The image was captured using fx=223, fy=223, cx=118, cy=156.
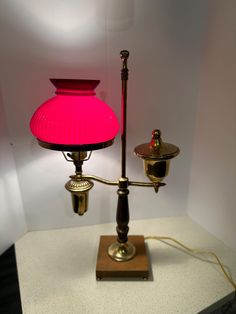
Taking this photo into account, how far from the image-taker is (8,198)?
807mm

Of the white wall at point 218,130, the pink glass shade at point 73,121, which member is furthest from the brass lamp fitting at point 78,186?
the white wall at point 218,130

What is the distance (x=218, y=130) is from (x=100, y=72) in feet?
1.54

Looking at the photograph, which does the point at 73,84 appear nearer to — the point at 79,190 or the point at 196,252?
the point at 79,190

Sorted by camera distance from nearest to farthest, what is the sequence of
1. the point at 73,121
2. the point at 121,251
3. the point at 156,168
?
the point at 73,121 < the point at 156,168 < the point at 121,251

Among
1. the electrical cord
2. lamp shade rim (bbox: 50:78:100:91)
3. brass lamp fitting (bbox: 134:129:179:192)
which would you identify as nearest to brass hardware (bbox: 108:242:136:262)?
the electrical cord

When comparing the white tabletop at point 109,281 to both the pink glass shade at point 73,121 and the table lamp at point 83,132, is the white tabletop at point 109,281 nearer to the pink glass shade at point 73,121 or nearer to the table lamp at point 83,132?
the table lamp at point 83,132

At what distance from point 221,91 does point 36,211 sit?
0.82 meters

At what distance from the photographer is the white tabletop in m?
0.62

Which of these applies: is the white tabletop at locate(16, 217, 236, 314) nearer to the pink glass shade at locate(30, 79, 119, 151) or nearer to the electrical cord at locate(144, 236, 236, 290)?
the electrical cord at locate(144, 236, 236, 290)

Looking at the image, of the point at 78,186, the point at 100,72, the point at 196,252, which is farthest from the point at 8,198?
the point at 196,252

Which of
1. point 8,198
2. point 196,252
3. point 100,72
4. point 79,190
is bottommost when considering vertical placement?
point 196,252

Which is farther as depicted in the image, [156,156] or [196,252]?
[196,252]

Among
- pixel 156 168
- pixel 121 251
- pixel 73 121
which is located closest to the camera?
pixel 73 121

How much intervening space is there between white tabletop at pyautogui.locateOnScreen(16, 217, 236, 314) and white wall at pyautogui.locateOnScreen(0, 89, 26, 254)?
5cm
